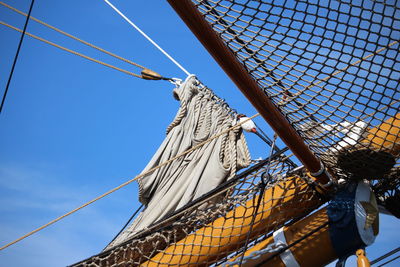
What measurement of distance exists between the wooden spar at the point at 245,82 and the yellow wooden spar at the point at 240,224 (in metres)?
0.18

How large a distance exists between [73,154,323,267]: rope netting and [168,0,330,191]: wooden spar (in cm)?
23

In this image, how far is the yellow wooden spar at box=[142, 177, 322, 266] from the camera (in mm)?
2887

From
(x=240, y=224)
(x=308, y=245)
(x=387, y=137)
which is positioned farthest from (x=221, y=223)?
(x=387, y=137)

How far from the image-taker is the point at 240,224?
2.96 metres

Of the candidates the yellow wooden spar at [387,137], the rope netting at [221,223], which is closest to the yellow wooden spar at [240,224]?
the rope netting at [221,223]

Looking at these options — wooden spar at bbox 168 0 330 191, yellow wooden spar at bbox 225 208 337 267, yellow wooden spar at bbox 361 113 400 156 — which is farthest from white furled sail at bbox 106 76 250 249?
yellow wooden spar at bbox 361 113 400 156

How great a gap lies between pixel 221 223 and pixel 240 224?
113mm

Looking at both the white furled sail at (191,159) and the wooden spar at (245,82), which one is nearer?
the wooden spar at (245,82)

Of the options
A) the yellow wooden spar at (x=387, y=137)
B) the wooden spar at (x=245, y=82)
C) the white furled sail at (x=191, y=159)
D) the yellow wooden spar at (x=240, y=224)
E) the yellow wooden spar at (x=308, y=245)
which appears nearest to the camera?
the wooden spar at (x=245, y=82)

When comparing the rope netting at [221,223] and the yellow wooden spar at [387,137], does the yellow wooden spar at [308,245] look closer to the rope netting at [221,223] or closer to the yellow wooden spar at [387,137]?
the rope netting at [221,223]

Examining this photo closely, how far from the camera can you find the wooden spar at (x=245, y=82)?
1.99 m

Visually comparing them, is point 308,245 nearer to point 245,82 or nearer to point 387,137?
point 387,137

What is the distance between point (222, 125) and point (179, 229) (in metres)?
1.36

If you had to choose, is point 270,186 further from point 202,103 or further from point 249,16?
point 202,103
